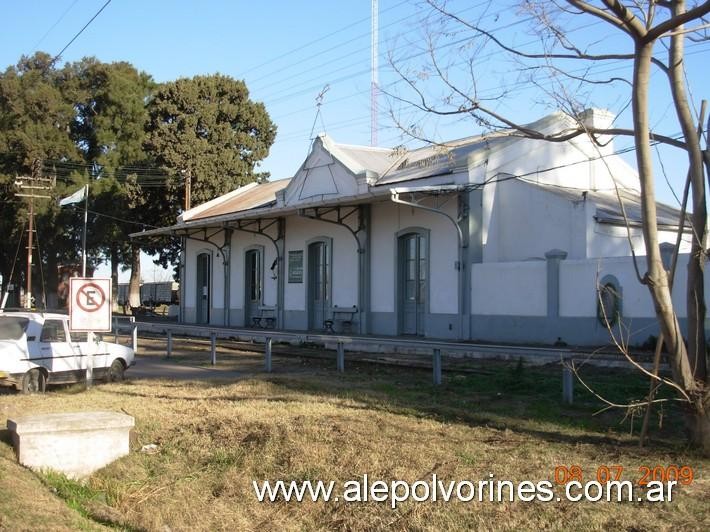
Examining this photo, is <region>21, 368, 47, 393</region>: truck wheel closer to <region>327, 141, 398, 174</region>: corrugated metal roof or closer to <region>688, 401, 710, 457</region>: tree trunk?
<region>688, 401, 710, 457</region>: tree trunk

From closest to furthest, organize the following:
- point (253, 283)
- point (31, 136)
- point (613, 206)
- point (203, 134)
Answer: point (613, 206)
point (253, 283)
point (203, 134)
point (31, 136)

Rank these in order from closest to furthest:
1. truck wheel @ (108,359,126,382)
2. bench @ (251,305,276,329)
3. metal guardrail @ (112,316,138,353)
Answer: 1. truck wheel @ (108,359,126,382)
2. metal guardrail @ (112,316,138,353)
3. bench @ (251,305,276,329)

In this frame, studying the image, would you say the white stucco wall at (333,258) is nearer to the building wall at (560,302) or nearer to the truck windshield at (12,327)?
the building wall at (560,302)

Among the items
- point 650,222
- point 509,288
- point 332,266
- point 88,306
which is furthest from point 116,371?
point 332,266

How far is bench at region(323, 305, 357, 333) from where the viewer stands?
2786cm

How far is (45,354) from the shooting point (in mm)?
13688

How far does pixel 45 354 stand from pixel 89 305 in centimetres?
174

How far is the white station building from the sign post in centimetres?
938

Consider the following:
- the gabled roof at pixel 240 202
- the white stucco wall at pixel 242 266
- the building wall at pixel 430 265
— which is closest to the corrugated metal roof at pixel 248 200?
the gabled roof at pixel 240 202

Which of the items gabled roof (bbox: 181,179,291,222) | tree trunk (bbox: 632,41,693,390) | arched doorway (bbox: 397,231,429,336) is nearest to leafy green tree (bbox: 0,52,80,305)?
gabled roof (bbox: 181,179,291,222)

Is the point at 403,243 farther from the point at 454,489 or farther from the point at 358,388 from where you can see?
the point at 454,489

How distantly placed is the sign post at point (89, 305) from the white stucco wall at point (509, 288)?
13.0 meters

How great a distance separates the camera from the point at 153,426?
983cm
